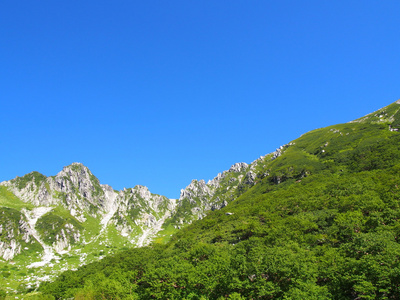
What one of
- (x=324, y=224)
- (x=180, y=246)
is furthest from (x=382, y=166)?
(x=180, y=246)

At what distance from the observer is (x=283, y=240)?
3014 inches

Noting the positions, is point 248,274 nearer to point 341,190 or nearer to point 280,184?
point 341,190

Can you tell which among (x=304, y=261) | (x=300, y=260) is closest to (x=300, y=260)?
(x=300, y=260)

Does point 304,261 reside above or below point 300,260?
below

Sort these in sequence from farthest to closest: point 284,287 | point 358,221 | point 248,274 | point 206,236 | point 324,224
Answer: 1. point 206,236
2. point 324,224
3. point 358,221
4. point 248,274
5. point 284,287

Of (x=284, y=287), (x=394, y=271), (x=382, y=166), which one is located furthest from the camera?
(x=382, y=166)

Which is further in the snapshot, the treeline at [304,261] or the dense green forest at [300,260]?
the dense green forest at [300,260]

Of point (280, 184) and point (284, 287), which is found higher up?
point (280, 184)

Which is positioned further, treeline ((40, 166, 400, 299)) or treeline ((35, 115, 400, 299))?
treeline ((35, 115, 400, 299))

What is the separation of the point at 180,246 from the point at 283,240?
52886 mm

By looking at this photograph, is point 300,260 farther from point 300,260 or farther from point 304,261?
point 304,261

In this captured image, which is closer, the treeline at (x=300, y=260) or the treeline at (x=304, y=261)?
the treeline at (x=304, y=261)

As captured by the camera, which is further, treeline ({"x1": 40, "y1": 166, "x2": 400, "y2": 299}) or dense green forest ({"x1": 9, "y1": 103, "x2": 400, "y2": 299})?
dense green forest ({"x1": 9, "y1": 103, "x2": 400, "y2": 299})

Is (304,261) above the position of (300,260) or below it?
below
